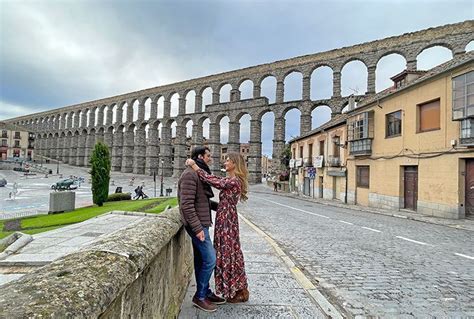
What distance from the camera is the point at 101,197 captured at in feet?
61.9

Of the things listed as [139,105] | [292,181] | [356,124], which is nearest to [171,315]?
[356,124]

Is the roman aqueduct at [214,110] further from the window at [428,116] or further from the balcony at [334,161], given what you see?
the window at [428,116]

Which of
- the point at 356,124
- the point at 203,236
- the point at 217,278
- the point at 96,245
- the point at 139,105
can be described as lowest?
the point at 217,278

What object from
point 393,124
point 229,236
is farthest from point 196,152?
point 393,124

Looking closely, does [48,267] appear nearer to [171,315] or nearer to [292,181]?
[171,315]

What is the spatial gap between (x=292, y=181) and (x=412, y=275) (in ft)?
104

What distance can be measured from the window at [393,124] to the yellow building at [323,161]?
4417mm

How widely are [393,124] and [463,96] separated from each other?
4.77 meters

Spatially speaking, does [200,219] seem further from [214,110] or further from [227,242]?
[214,110]

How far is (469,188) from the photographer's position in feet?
42.2

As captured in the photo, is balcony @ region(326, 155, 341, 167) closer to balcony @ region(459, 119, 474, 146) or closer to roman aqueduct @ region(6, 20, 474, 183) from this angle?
balcony @ region(459, 119, 474, 146)

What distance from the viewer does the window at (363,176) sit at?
64.4ft

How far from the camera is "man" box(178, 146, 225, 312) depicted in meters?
2.92

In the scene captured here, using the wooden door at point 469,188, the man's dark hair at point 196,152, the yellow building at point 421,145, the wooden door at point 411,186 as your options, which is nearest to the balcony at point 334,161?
the yellow building at point 421,145
